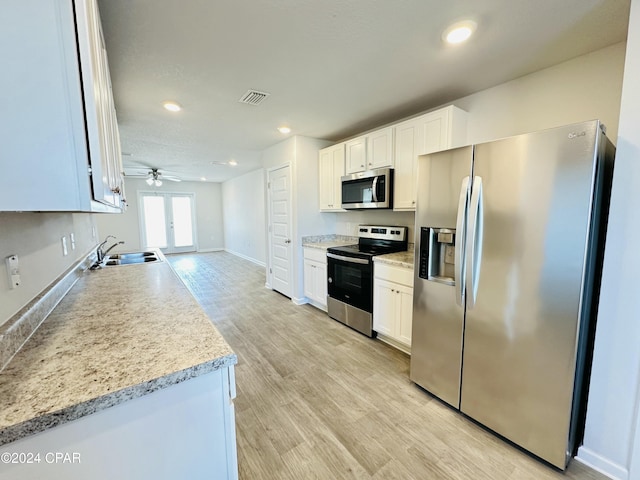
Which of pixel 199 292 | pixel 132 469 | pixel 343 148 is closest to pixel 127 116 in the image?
pixel 343 148

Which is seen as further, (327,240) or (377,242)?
(327,240)

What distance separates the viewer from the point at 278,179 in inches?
167

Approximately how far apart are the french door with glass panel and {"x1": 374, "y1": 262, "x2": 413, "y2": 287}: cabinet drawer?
7888mm

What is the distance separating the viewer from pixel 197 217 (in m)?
8.85

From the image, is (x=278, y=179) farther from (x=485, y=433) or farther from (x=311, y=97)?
(x=485, y=433)

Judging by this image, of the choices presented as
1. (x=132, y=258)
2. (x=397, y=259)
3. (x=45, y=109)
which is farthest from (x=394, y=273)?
(x=132, y=258)

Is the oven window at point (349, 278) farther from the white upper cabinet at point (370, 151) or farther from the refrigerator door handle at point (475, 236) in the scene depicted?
the refrigerator door handle at point (475, 236)

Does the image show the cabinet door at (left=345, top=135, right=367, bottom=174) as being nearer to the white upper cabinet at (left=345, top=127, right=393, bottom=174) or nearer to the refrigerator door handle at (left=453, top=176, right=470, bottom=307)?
the white upper cabinet at (left=345, top=127, right=393, bottom=174)

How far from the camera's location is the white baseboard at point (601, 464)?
138 centimetres

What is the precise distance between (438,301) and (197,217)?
868 cm

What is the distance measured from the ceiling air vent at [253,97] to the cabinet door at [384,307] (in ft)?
7.03

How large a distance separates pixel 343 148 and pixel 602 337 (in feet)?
9.75

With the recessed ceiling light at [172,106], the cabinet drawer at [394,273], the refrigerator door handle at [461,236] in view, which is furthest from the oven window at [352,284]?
the recessed ceiling light at [172,106]

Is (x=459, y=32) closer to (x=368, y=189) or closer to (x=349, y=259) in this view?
(x=368, y=189)
